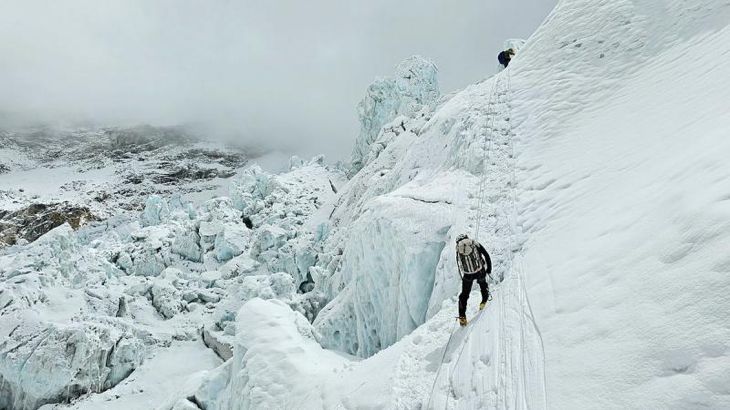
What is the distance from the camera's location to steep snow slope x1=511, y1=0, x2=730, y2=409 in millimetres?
4414

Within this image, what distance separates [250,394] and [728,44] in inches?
630

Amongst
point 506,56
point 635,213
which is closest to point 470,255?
point 635,213

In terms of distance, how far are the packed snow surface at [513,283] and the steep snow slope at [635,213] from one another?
1.4 inches

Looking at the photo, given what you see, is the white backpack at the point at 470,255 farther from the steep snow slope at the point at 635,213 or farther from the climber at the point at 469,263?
the steep snow slope at the point at 635,213

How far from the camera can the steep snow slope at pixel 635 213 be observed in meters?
4.41

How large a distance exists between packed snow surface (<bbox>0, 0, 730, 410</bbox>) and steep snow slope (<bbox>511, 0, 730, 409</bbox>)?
0.12ft

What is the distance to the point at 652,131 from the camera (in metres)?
11.1

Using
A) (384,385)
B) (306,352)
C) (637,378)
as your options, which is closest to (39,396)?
(306,352)

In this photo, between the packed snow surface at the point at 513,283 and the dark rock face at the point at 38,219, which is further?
the dark rock face at the point at 38,219

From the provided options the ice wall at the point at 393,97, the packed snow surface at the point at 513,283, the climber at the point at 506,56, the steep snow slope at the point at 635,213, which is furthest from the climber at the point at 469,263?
the ice wall at the point at 393,97

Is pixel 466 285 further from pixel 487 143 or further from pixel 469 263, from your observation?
pixel 487 143

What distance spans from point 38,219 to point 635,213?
647 ft

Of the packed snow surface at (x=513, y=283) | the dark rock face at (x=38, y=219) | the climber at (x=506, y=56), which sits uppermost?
the dark rock face at (x=38, y=219)

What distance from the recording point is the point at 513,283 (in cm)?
823
